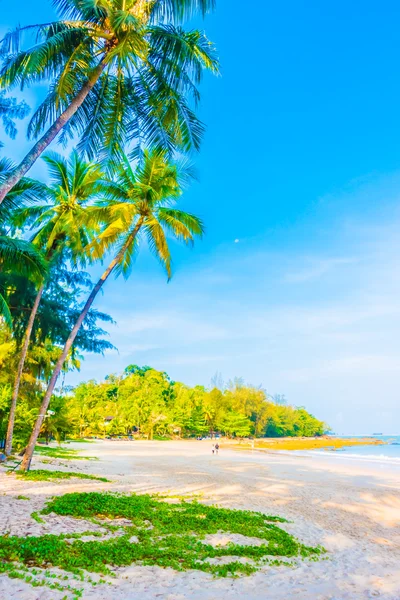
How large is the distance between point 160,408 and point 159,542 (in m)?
57.7

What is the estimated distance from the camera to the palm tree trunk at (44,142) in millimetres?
6723

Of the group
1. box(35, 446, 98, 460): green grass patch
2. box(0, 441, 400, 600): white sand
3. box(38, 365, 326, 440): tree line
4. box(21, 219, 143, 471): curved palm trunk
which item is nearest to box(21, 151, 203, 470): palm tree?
box(21, 219, 143, 471): curved palm trunk

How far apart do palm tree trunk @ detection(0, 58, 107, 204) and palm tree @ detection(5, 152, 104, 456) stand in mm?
5292

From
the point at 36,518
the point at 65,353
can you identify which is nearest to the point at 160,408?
the point at 65,353

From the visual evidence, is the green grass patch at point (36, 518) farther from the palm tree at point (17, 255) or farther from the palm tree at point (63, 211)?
the palm tree at point (63, 211)

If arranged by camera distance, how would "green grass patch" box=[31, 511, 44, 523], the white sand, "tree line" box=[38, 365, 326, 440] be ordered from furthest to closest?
"tree line" box=[38, 365, 326, 440] < "green grass patch" box=[31, 511, 44, 523] < the white sand

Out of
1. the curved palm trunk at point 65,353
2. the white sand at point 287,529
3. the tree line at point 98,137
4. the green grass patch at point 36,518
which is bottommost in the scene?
the white sand at point 287,529

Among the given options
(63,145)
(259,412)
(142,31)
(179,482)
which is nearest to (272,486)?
(179,482)

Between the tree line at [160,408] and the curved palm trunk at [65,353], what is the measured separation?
112ft

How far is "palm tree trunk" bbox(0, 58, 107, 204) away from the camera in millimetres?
6723

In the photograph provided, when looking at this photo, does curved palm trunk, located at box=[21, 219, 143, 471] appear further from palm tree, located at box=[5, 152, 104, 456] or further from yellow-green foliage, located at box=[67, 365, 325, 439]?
yellow-green foliage, located at box=[67, 365, 325, 439]

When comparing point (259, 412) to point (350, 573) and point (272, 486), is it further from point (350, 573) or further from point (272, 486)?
point (350, 573)

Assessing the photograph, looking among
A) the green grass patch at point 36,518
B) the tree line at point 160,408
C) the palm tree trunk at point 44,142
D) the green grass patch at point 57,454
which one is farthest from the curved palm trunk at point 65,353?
the tree line at point 160,408

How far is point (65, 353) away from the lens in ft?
40.0
